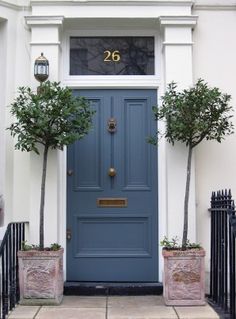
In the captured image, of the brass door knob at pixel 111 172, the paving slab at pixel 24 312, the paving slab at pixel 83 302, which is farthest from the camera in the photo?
the brass door knob at pixel 111 172

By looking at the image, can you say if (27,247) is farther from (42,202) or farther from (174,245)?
(174,245)

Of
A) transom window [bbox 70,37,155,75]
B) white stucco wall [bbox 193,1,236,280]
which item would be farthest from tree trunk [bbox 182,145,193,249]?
transom window [bbox 70,37,155,75]

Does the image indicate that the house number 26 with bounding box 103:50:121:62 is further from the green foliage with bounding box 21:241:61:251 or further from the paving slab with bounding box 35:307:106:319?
the paving slab with bounding box 35:307:106:319

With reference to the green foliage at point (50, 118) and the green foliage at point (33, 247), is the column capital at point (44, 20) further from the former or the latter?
the green foliage at point (33, 247)

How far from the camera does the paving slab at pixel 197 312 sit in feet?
15.8

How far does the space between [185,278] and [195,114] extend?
1670mm

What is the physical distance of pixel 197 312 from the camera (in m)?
4.96

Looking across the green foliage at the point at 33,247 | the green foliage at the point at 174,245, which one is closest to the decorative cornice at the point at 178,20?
the green foliage at the point at 174,245

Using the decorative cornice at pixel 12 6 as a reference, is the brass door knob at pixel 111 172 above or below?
below

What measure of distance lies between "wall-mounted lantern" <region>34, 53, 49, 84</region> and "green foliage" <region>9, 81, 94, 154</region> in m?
0.35

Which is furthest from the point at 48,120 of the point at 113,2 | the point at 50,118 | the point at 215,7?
the point at 215,7

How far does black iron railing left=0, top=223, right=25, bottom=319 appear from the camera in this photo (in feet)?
16.0

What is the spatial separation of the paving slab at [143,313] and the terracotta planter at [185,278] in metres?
0.15

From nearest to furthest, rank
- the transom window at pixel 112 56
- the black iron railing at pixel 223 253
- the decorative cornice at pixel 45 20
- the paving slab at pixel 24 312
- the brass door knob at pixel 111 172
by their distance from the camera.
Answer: the black iron railing at pixel 223 253 → the paving slab at pixel 24 312 → the decorative cornice at pixel 45 20 → the brass door knob at pixel 111 172 → the transom window at pixel 112 56
